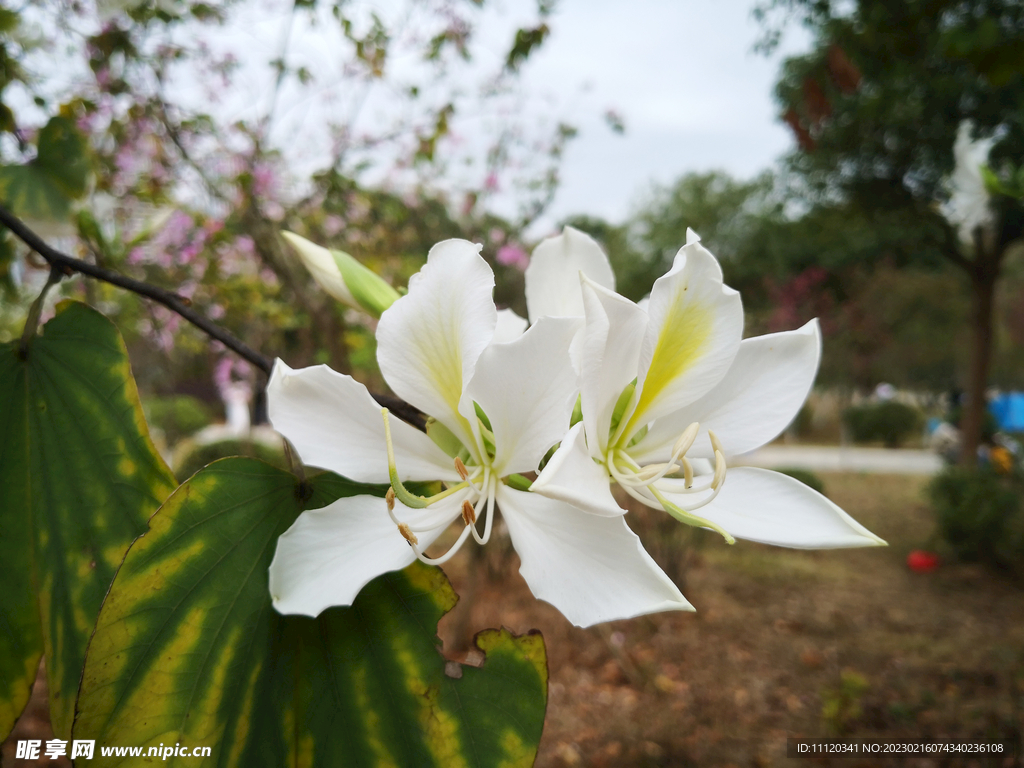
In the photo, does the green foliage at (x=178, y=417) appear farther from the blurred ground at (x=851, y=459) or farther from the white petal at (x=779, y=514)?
the white petal at (x=779, y=514)

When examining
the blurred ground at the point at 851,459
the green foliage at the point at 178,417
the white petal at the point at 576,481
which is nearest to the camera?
the white petal at the point at 576,481

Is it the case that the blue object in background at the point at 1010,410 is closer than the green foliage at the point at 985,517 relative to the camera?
No

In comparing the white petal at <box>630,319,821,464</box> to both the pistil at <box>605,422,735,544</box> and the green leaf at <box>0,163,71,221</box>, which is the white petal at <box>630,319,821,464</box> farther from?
the green leaf at <box>0,163,71,221</box>

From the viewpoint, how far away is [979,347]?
6133 mm

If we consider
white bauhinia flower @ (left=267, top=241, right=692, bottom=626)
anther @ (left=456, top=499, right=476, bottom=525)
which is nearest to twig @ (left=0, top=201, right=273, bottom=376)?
white bauhinia flower @ (left=267, top=241, right=692, bottom=626)

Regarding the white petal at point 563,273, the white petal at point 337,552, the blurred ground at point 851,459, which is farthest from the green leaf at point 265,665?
the blurred ground at point 851,459

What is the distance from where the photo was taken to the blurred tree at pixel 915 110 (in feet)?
6.88

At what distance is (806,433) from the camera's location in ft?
53.3

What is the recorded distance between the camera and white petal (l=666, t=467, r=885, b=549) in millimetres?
427

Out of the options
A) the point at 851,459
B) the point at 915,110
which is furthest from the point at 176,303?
the point at 851,459

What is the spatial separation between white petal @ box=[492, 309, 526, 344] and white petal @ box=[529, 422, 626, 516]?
0.55 feet

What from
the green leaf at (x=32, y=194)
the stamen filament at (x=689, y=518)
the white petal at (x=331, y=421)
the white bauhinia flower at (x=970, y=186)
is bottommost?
the stamen filament at (x=689, y=518)

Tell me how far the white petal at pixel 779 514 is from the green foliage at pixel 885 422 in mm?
→ 15722

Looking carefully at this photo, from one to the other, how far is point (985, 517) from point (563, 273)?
6238 mm
